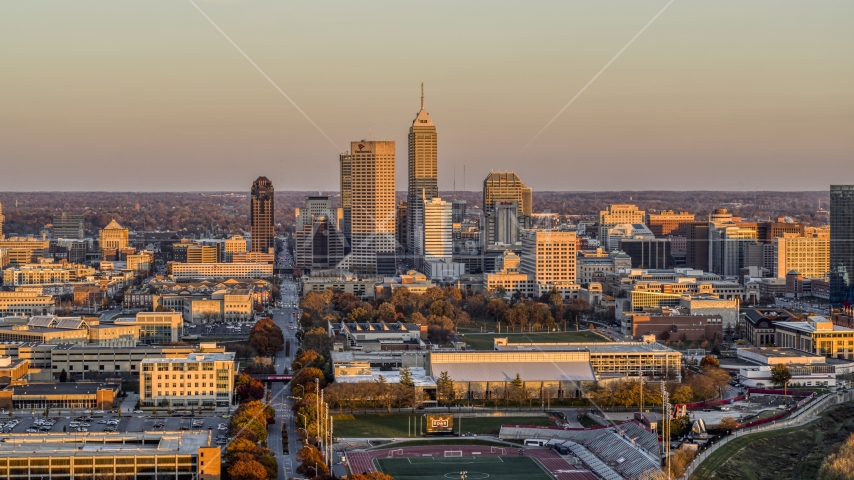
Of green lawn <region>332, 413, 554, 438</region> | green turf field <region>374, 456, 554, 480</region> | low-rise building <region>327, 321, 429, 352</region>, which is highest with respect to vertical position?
low-rise building <region>327, 321, 429, 352</region>

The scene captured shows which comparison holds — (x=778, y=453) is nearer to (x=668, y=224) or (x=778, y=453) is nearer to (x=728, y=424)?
(x=728, y=424)

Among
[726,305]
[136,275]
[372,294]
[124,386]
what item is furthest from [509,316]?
[136,275]

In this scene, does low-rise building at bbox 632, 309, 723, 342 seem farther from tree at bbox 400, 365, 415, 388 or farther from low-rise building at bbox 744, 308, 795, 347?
tree at bbox 400, 365, 415, 388

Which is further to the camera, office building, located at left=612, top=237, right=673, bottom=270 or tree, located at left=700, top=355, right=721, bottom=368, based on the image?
office building, located at left=612, top=237, right=673, bottom=270

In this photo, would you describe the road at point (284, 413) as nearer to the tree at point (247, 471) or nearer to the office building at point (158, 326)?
the tree at point (247, 471)

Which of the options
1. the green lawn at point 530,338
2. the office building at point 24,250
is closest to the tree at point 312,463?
the green lawn at point 530,338

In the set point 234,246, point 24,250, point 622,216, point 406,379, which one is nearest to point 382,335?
point 406,379

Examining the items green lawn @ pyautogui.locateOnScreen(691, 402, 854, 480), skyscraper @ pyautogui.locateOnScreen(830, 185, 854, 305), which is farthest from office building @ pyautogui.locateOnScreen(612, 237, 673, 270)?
green lawn @ pyautogui.locateOnScreen(691, 402, 854, 480)
